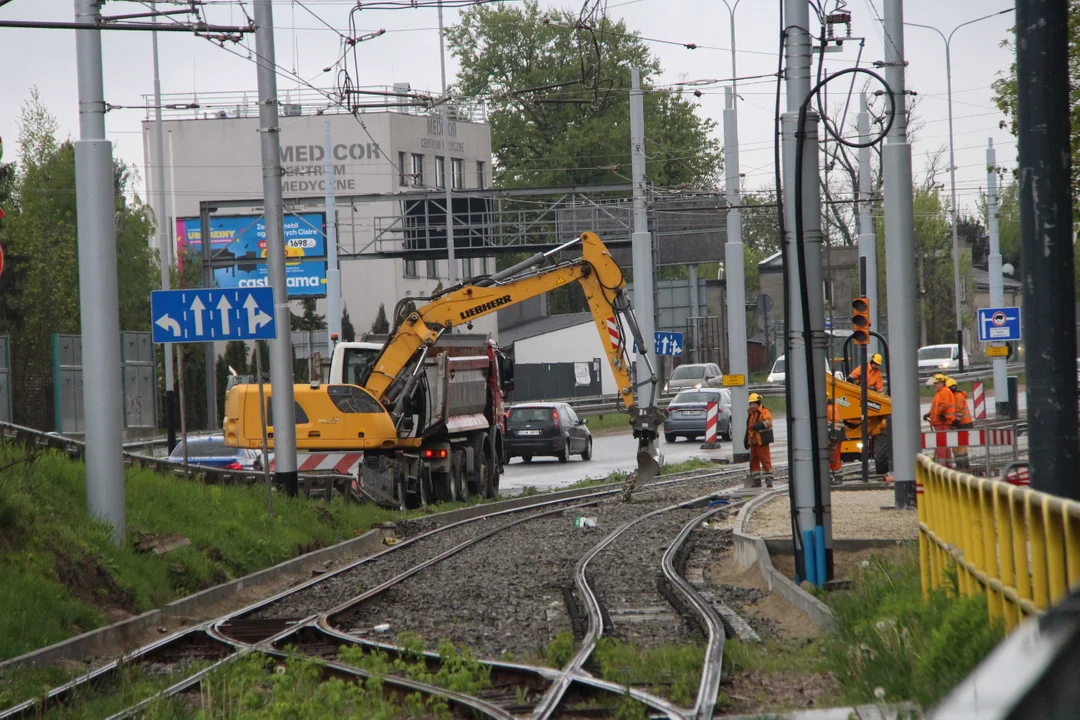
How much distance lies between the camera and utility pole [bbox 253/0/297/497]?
691 inches

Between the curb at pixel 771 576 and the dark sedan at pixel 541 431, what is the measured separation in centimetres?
1933

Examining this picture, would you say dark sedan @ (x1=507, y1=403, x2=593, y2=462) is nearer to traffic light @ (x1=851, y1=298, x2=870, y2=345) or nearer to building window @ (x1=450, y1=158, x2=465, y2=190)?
traffic light @ (x1=851, y1=298, x2=870, y2=345)

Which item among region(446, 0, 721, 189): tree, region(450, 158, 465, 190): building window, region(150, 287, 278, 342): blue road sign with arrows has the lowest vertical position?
region(150, 287, 278, 342): blue road sign with arrows

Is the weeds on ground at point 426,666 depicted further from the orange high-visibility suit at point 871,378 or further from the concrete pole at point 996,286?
the concrete pole at point 996,286

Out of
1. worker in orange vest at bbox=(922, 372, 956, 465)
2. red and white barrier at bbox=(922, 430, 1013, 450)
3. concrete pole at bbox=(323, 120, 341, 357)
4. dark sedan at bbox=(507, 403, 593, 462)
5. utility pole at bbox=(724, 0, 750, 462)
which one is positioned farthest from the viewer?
dark sedan at bbox=(507, 403, 593, 462)

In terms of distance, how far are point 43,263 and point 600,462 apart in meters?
24.8

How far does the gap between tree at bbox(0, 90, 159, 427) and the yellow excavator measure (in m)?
18.6

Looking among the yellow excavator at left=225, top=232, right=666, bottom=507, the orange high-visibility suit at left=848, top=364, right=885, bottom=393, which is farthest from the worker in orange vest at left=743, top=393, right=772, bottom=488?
the yellow excavator at left=225, top=232, right=666, bottom=507

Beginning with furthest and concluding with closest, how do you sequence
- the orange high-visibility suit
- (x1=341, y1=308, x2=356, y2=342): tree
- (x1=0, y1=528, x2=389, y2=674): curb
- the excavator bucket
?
(x1=341, y1=308, x2=356, y2=342): tree
the orange high-visibility suit
the excavator bucket
(x1=0, y1=528, x2=389, y2=674): curb

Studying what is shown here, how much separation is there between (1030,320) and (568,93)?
2578 inches

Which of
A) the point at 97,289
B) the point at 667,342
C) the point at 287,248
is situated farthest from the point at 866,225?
the point at 287,248

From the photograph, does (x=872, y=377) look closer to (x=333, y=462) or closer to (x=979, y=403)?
(x=979, y=403)

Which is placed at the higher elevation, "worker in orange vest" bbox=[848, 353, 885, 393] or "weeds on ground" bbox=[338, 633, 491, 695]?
"worker in orange vest" bbox=[848, 353, 885, 393]

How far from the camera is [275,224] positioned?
59.0 ft
